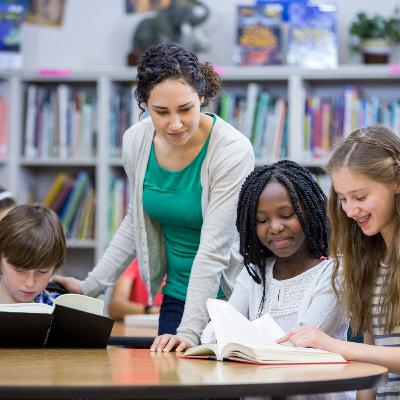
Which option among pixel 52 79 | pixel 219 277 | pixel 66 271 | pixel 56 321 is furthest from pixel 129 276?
pixel 56 321

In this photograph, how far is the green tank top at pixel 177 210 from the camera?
243 centimetres

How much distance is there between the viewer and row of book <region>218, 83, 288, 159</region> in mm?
4246

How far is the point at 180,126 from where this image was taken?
2258mm

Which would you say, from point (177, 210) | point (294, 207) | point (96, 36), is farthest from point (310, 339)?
point (96, 36)

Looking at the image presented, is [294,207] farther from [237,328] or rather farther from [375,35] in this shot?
[375,35]

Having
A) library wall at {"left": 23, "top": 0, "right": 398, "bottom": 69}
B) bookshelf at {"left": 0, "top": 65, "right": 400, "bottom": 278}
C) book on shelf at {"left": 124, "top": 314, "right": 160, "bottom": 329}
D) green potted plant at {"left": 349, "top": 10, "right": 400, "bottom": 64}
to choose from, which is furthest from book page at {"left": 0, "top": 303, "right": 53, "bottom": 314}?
library wall at {"left": 23, "top": 0, "right": 398, "bottom": 69}

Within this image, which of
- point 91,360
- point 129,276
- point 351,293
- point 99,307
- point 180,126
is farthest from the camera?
point 129,276

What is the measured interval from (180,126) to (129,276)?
171 cm

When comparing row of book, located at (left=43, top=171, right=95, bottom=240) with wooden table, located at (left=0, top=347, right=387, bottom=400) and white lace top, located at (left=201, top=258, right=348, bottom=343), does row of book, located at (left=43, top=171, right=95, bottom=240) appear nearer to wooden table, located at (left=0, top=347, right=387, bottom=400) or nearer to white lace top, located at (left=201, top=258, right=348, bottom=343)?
white lace top, located at (left=201, top=258, right=348, bottom=343)

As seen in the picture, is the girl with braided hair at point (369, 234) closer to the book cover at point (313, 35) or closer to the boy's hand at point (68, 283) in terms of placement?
the boy's hand at point (68, 283)

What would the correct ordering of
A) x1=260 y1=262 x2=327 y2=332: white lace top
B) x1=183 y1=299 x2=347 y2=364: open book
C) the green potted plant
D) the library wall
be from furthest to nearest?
the library wall < the green potted plant < x1=260 y1=262 x2=327 y2=332: white lace top < x1=183 y1=299 x2=347 y2=364: open book

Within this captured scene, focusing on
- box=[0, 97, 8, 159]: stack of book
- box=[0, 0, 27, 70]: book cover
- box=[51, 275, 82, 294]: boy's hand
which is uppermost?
box=[0, 0, 27, 70]: book cover

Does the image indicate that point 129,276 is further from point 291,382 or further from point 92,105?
point 291,382

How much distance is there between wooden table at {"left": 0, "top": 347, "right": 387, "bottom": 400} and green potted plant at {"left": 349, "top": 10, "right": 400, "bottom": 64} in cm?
266
